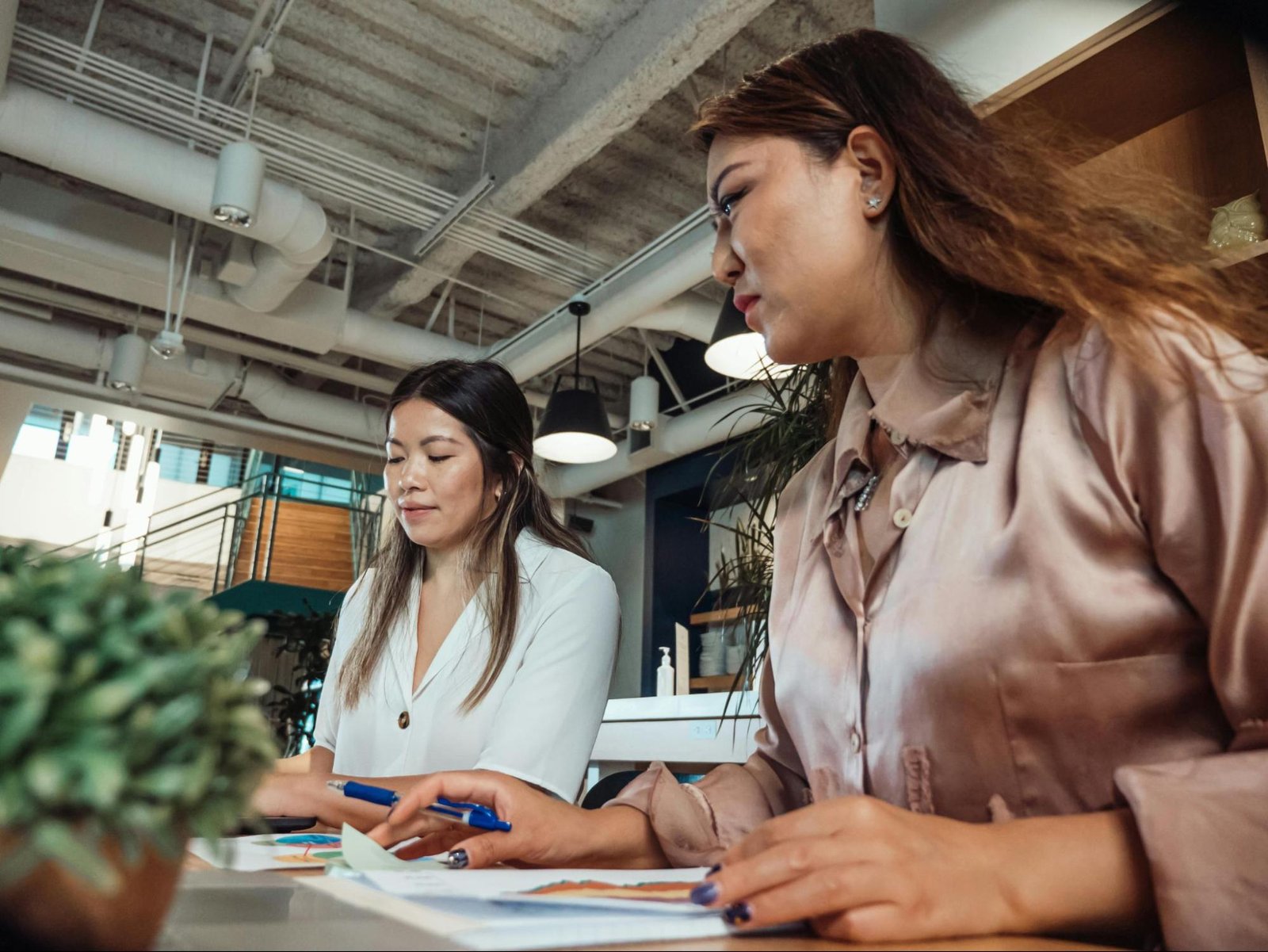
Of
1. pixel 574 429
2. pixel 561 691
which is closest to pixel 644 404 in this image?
pixel 574 429

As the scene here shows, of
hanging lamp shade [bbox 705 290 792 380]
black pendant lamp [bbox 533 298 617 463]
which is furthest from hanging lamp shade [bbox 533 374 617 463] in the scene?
hanging lamp shade [bbox 705 290 792 380]

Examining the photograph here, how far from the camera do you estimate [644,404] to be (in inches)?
230

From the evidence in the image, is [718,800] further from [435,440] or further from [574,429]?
[574,429]

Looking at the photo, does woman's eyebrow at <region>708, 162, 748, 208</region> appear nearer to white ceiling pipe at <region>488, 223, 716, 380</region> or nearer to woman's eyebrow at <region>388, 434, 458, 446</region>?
woman's eyebrow at <region>388, 434, 458, 446</region>

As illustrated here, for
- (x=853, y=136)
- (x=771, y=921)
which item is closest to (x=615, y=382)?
(x=853, y=136)

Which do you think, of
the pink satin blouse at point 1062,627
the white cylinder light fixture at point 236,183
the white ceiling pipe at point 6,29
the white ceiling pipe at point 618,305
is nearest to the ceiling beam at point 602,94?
the white ceiling pipe at point 618,305

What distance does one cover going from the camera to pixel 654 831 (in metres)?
0.95

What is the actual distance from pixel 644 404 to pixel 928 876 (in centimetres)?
532

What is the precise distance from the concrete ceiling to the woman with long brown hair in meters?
2.43

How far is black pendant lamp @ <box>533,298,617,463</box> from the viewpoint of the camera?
495 cm

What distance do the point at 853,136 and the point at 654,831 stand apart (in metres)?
0.80

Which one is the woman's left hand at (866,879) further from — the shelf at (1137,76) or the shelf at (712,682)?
the shelf at (712,682)

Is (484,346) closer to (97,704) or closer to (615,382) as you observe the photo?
(615,382)

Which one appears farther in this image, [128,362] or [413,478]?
[128,362]
